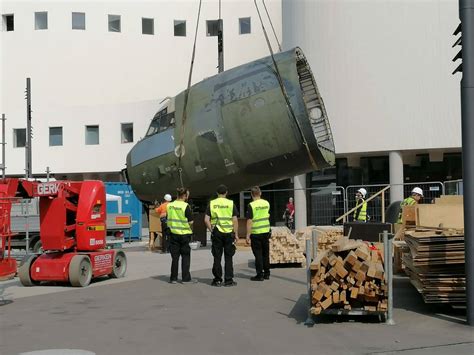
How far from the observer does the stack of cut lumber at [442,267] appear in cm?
809

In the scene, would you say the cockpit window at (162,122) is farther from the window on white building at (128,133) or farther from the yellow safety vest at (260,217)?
the window on white building at (128,133)

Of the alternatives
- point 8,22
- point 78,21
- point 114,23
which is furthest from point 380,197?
point 8,22

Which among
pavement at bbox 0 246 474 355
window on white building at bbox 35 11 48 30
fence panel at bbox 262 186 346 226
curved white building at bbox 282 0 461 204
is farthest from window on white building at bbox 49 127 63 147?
pavement at bbox 0 246 474 355

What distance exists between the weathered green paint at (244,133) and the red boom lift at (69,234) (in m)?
4.89

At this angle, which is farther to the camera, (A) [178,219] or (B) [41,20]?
(B) [41,20]

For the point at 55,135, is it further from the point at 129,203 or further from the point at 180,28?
the point at 129,203

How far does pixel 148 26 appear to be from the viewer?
4259 centimetres

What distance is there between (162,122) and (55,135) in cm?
2376

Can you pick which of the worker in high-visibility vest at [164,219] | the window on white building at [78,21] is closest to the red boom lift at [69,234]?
the worker in high-visibility vest at [164,219]

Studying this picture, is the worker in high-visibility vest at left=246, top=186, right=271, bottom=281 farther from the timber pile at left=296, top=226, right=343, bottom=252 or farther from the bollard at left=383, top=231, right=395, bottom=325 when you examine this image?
the bollard at left=383, top=231, right=395, bottom=325

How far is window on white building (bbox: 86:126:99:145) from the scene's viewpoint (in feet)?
127

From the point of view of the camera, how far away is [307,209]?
94.0 feet

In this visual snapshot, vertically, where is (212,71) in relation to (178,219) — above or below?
above

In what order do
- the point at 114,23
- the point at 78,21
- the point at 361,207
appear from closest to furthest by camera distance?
the point at 361,207
the point at 78,21
the point at 114,23
